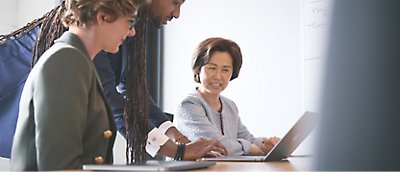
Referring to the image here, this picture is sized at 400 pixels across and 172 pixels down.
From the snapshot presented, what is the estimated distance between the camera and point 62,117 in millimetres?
1074

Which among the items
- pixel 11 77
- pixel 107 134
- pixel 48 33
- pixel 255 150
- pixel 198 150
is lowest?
pixel 255 150

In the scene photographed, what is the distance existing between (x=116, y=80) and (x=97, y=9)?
600 mm

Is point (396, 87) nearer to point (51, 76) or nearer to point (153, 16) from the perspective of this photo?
Answer: point (51, 76)

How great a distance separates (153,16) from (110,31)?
595mm

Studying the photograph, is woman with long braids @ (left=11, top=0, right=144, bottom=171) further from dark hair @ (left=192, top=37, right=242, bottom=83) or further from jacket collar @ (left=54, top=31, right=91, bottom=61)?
dark hair @ (left=192, top=37, right=242, bottom=83)

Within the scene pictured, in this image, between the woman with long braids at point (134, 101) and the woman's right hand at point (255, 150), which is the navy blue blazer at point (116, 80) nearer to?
the woman with long braids at point (134, 101)

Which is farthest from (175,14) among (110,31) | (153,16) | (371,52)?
(371,52)

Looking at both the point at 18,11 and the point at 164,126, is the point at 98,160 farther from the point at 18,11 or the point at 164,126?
the point at 18,11

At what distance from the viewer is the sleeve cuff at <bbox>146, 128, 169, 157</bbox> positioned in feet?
5.47

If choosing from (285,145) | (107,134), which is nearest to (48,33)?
(107,134)

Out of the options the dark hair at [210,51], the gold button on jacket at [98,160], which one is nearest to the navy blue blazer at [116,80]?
the gold button on jacket at [98,160]

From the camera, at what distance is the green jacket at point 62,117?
3.50 ft

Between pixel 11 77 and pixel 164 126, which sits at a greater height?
pixel 11 77

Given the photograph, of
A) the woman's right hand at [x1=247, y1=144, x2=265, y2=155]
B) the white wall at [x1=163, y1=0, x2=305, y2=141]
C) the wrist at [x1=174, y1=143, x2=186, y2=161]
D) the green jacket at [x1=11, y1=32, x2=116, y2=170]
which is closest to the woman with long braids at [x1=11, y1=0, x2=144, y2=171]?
the green jacket at [x1=11, y1=32, x2=116, y2=170]
